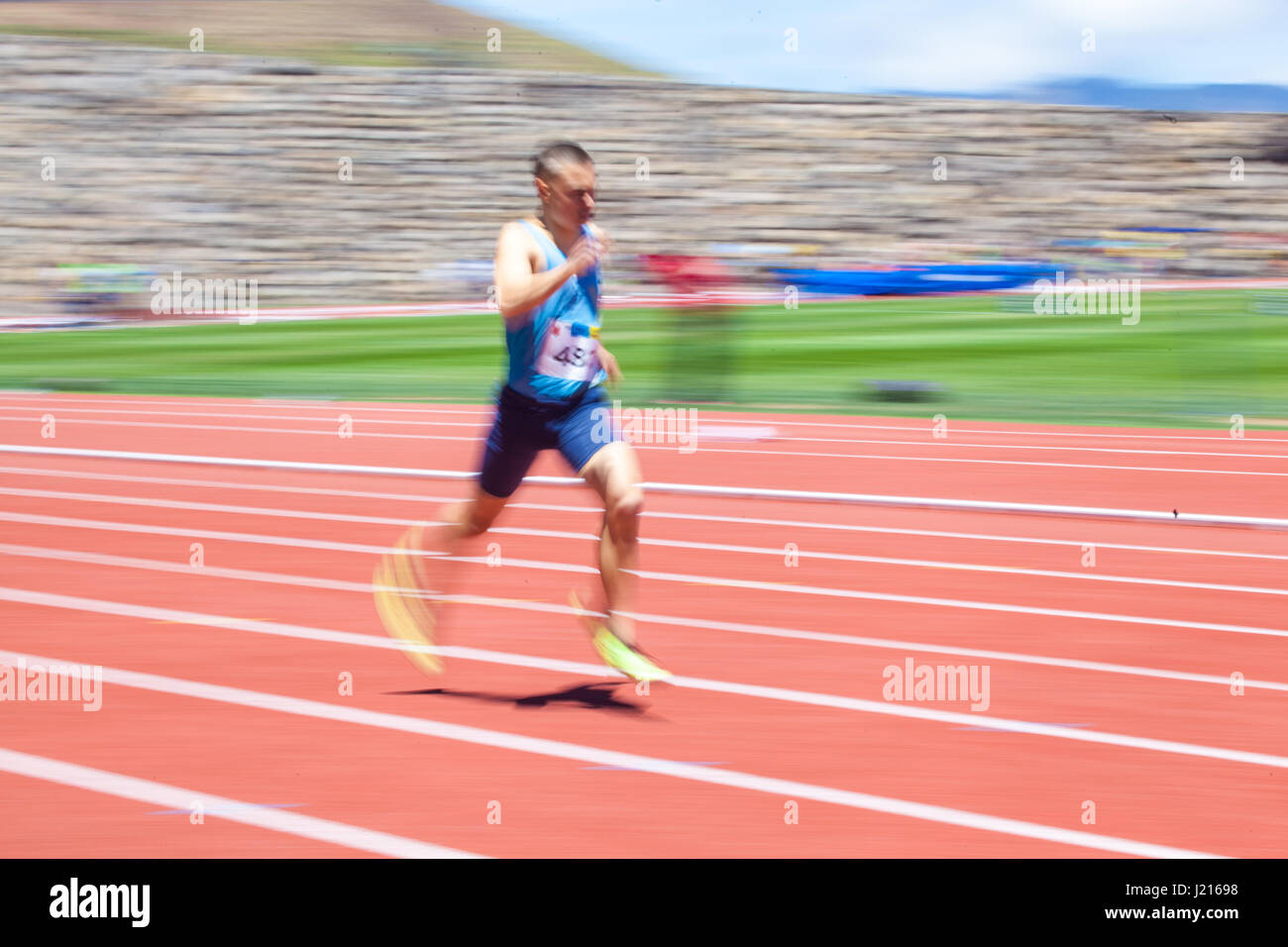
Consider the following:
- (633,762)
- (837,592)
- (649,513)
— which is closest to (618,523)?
(633,762)

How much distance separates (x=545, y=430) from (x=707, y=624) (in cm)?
182

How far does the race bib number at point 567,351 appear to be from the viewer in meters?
5.39

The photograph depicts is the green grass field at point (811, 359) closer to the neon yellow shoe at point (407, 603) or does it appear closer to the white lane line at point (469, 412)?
the white lane line at point (469, 412)

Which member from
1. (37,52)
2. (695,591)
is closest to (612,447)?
(695,591)

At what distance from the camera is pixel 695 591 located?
7691mm

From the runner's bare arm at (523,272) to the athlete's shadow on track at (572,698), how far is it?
4.60 feet

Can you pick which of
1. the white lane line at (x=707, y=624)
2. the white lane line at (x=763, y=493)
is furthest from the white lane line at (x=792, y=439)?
the white lane line at (x=707, y=624)

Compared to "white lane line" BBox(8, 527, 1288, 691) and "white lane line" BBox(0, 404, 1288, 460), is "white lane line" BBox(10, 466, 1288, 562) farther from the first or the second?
"white lane line" BBox(0, 404, 1288, 460)

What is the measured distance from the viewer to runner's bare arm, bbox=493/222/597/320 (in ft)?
16.9

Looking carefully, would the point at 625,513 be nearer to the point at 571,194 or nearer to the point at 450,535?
the point at 450,535

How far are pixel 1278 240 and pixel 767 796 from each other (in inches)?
1614

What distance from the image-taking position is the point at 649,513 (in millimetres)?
10078

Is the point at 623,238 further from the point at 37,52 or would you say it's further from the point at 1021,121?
the point at 37,52

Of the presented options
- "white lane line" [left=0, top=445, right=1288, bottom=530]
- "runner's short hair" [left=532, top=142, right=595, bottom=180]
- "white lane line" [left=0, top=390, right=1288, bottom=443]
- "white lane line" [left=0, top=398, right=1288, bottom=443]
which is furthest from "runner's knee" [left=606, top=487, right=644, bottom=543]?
"white lane line" [left=0, top=398, right=1288, bottom=443]
